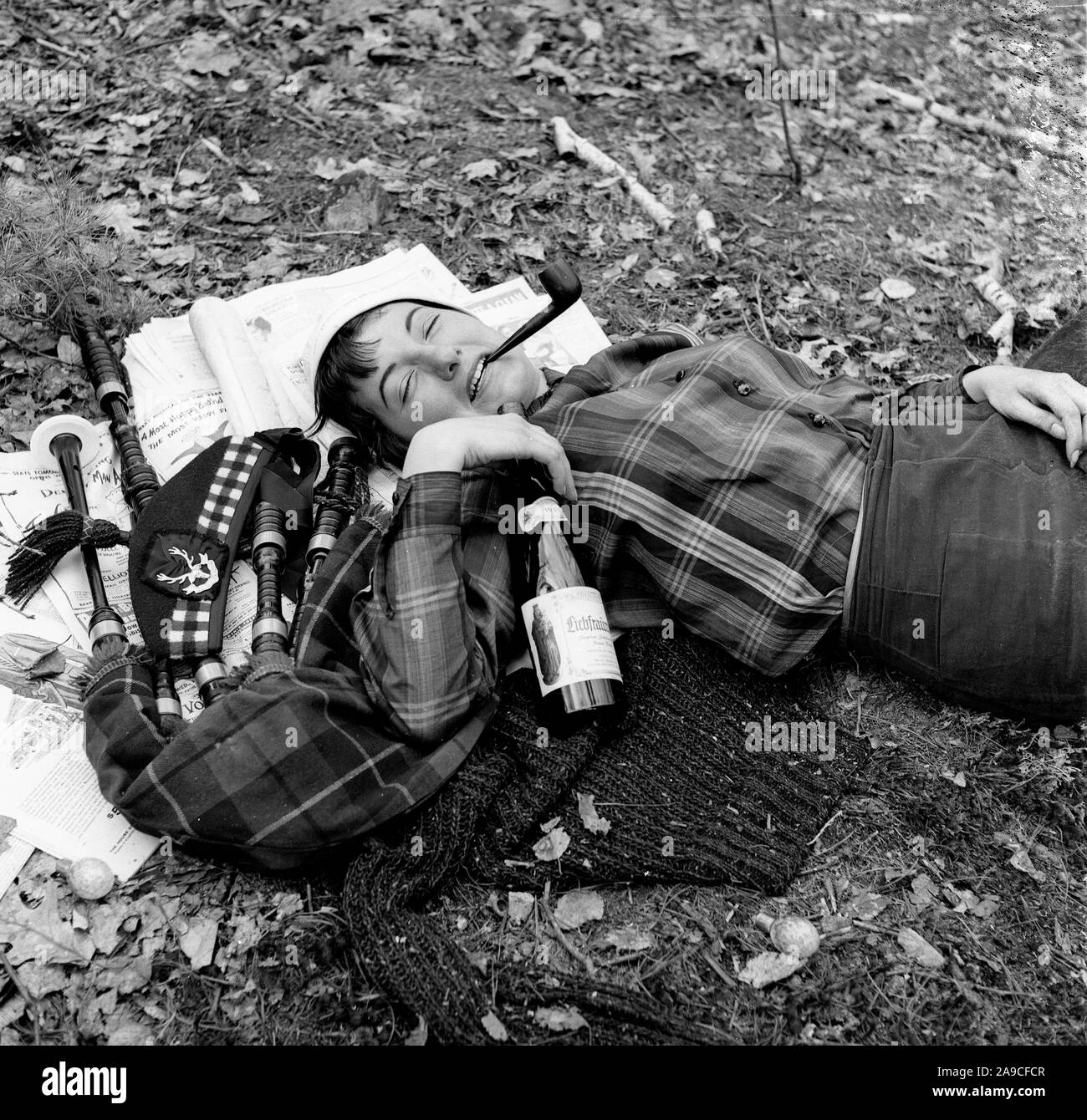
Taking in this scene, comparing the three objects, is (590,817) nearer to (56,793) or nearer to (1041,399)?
(56,793)

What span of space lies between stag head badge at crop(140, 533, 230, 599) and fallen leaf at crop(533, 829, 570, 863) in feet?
4.38

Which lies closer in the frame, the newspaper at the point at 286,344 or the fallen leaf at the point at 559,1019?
the fallen leaf at the point at 559,1019

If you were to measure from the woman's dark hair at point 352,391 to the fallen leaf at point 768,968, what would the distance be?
6.58ft

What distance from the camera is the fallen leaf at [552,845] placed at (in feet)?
9.04

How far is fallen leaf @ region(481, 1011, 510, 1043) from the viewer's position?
7.82ft

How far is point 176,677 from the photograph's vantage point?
313 cm

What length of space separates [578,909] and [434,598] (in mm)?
944

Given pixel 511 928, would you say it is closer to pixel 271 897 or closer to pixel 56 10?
pixel 271 897

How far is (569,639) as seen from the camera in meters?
2.82

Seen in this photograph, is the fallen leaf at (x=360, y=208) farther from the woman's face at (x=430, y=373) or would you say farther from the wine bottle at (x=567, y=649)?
the wine bottle at (x=567, y=649)

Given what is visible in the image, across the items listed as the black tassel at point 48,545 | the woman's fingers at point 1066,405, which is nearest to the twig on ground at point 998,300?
the woman's fingers at point 1066,405

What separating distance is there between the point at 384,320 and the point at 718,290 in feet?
5.94

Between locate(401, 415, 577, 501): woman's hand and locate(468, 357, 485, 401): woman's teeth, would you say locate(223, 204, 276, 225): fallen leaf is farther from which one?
locate(401, 415, 577, 501): woman's hand
